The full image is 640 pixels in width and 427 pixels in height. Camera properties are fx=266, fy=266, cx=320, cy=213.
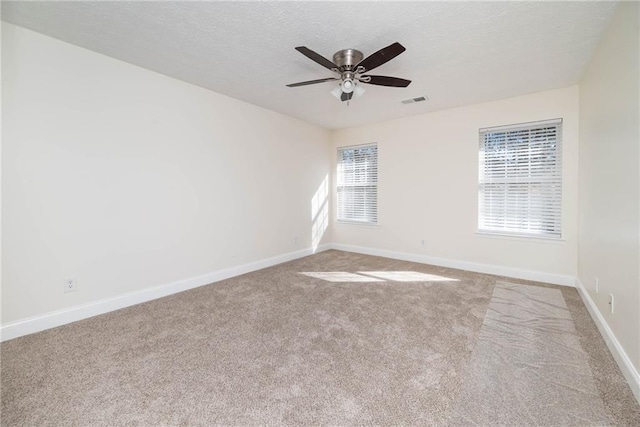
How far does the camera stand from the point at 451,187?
417 centimetres

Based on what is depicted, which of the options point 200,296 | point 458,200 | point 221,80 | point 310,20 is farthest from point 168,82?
point 458,200

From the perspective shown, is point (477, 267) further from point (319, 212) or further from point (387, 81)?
point (387, 81)

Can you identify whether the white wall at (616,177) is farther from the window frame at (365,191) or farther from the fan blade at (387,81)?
the window frame at (365,191)

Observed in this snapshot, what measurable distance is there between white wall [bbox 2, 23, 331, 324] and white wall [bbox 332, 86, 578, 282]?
2.26m

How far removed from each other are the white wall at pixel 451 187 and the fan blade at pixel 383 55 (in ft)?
8.14

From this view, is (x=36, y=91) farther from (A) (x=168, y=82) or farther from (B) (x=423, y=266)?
(B) (x=423, y=266)

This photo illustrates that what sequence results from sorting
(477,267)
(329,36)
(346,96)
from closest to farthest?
(329,36), (346,96), (477,267)

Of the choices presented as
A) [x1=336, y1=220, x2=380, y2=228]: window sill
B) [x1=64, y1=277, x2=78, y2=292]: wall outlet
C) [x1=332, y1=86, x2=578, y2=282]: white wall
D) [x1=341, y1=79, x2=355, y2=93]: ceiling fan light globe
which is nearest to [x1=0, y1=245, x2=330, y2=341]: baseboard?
[x1=64, y1=277, x2=78, y2=292]: wall outlet

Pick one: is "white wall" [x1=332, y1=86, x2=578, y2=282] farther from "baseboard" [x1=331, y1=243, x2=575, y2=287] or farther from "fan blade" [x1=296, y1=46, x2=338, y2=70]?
"fan blade" [x1=296, y1=46, x2=338, y2=70]

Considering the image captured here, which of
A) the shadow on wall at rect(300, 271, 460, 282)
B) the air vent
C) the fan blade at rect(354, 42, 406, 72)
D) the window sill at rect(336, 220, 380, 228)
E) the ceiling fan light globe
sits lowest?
the shadow on wall at rect(300, 271, 460, 282)

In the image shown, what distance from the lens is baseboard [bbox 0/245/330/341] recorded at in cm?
220

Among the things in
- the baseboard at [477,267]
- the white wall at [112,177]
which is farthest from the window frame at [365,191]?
the white wall at [112,177]

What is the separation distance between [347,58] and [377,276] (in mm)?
2718

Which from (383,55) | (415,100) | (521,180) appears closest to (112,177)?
(383,55)
